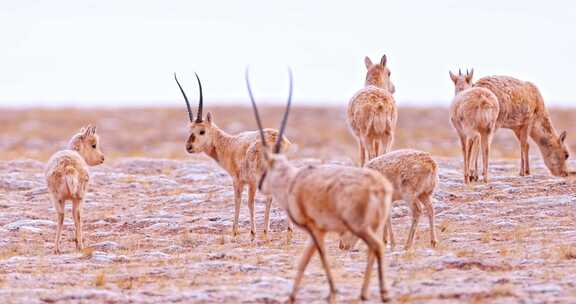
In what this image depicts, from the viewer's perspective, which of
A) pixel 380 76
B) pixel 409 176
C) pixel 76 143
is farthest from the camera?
pixel 380 76

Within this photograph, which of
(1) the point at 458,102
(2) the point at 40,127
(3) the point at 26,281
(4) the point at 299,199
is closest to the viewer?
(4) the point at 299,199

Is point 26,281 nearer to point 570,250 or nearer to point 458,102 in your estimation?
point 570,250

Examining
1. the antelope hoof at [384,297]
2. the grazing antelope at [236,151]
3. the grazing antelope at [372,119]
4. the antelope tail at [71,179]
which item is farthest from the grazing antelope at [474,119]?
the antelope hoof at [384,297]

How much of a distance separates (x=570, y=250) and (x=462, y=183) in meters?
6.25

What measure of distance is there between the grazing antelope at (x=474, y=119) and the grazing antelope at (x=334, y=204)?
8050mm

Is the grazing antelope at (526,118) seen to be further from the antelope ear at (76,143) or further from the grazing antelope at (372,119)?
the antelope ear at (76,143)

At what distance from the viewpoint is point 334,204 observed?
1182 cm

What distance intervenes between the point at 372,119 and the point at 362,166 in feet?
2.76

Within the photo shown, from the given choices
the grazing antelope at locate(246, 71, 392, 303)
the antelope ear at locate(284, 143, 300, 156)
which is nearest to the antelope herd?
the grazing antelope at locate(246, 71, 392, 303)

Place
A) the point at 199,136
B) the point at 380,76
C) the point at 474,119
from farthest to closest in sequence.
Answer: the point at 380,76 → the point at 474,119 → the point at 199,136

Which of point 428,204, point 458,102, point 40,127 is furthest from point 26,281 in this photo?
point 40,127

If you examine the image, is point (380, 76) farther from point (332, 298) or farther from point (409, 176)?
point (332, 298)

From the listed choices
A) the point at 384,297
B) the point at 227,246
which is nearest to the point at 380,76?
the point at 227,246

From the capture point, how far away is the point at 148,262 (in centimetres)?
1550
